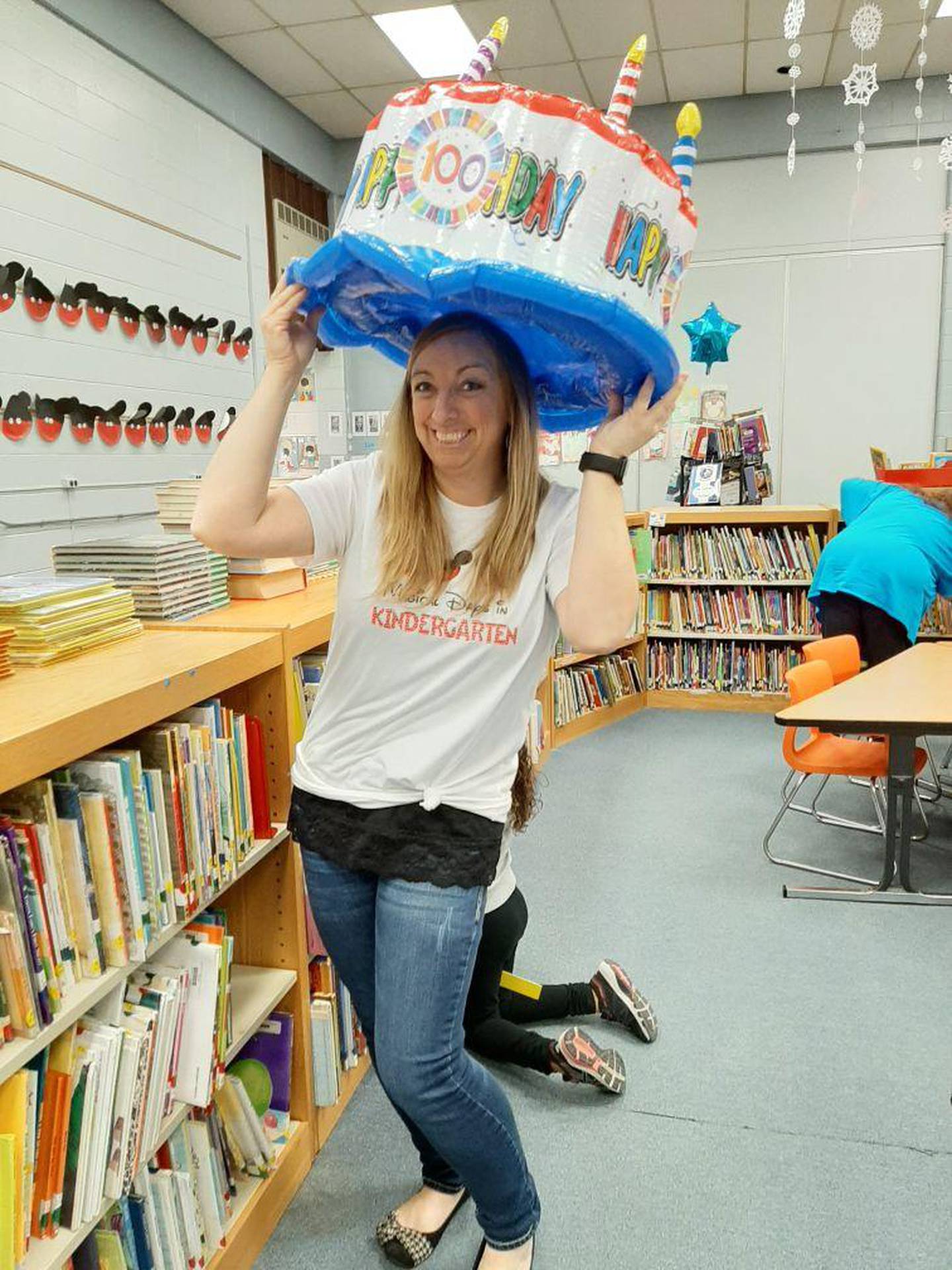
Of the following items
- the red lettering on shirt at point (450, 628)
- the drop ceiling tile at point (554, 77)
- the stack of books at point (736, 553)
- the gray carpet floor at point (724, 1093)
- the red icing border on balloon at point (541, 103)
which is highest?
the drop ceiling tile at point (554, 77)

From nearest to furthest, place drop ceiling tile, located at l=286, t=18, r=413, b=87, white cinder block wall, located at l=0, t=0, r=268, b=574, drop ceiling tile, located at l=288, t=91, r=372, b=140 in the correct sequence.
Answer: white cinder block wall, located at l=0, t=0, r=268, b=574
drop ceiling tile, located at l=286, t=18, r=413, b=87
drop ceiling tile, located at l=288, t=91, r=372, b=140

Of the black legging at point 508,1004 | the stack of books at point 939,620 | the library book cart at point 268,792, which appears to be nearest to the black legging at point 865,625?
the stack of books at point 939,620

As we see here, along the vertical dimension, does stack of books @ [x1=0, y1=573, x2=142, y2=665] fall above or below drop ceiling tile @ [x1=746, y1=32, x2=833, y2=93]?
below

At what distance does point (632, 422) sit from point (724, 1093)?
1.64 meters

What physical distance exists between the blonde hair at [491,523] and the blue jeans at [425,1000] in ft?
1.40

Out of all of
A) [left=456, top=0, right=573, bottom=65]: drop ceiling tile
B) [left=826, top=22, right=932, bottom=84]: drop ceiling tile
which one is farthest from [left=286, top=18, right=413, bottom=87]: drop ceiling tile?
[left=826, top=22, right=932, bottom=84]: drop ceiling tile

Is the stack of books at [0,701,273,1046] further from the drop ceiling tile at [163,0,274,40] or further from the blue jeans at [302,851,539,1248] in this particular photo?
the drop ceiling tile at [163,0,274,40]

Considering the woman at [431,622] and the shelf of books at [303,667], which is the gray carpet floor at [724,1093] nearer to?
the shelf of books at [303,667]

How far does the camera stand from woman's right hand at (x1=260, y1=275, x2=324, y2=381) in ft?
4.06

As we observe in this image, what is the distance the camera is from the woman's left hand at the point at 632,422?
118 centimetres

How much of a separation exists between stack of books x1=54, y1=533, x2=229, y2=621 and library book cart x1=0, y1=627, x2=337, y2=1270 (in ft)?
0.27

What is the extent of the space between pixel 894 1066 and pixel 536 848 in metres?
1.49

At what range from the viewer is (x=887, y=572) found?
11.9 ft

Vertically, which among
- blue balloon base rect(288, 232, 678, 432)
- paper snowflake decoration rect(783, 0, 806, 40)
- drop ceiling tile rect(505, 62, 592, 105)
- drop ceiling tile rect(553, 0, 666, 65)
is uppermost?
drop ceiling tile rect(505, 62, 592, 105)
